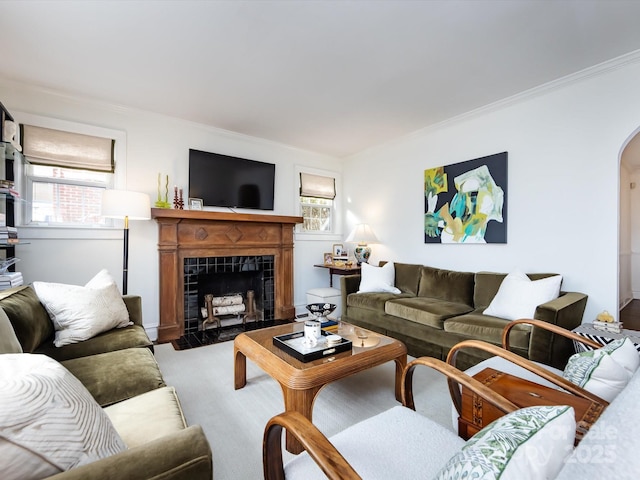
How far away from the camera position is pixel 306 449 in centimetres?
78

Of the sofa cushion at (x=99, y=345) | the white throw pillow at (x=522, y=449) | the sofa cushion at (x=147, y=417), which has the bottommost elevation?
the sofa cushion at (x=147, y=417)

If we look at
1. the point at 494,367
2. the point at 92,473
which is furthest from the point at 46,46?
the point at 494,367

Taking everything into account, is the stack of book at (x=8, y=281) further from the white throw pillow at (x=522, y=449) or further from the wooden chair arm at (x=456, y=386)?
the white throw pillow at (x=522, y=449)

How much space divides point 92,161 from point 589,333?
15.3ft

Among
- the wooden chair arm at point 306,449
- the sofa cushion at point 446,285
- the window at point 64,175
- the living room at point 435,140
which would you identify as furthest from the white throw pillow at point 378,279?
the window at point 64,175

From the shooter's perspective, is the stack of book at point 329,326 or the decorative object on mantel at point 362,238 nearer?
the stack of book at point 329,326

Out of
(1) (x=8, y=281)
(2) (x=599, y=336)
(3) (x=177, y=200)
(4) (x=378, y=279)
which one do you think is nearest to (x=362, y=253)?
(4) (x=378, y=279)

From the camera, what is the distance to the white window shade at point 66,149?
9.36 ft

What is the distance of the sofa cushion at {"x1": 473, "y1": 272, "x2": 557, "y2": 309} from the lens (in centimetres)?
292

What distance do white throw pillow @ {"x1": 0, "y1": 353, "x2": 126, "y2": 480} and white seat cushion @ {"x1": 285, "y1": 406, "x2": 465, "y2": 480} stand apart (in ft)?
1.87

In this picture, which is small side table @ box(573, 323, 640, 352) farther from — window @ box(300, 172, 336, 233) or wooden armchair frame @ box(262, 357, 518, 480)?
window @ box(300, 172, 336, 233)

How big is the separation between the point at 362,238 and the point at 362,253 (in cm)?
29

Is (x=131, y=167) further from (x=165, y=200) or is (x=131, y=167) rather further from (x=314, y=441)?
(x=314, y=441)

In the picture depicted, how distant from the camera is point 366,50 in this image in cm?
229
